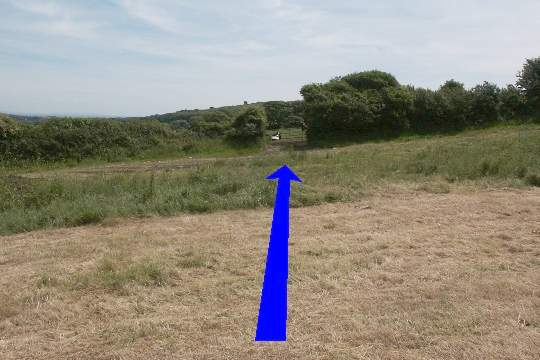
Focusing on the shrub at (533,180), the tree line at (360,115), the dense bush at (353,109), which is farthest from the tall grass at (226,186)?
the dense bush at (353,109)

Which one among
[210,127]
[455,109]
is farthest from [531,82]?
[210,127]

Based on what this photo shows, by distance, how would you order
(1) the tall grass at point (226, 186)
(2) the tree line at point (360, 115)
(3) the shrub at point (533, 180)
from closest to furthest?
(1) the tall grass at point (226, 186), (3) the shrub at point (533, 180), (2) the tree line at point (360, 115)

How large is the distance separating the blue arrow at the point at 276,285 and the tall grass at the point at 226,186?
1.39 meters

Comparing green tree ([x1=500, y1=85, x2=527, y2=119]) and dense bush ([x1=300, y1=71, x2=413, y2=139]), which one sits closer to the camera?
dense bush ([x1=300, y1=71, x2=413, y2=139])

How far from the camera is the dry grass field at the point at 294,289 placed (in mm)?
3051

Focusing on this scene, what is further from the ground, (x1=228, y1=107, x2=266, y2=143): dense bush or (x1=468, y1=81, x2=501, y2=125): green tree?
(x1=468, y1=81, x2=501, y2=125): green tree

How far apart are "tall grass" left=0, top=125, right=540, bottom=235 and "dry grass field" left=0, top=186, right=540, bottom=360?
78 cm

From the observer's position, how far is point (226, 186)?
870cm

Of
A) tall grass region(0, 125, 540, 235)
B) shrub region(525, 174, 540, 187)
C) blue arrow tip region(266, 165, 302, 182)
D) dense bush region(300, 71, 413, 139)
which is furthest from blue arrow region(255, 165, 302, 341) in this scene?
dense bush region(300, 71, 413, 139)

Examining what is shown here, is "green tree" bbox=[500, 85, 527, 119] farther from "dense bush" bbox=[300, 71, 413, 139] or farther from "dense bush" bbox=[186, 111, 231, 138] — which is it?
"dense bush" bbox=[186, 111, 231, 138]

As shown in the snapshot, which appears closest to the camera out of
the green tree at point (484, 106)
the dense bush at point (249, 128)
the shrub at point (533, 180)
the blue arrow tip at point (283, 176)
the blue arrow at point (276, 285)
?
the blue arrow at point (276, 285)

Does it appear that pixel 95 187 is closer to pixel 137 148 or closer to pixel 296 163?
pixel 296 163

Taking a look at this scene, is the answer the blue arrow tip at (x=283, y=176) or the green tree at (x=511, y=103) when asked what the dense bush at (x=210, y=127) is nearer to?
the blue arrow tip at (x=283, y=176)

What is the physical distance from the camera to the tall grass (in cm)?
719
